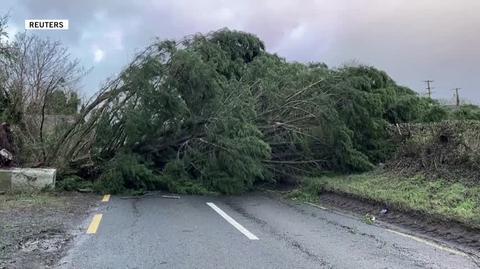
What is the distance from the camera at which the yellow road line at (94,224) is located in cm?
936

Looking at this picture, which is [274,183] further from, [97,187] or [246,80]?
[97,187]

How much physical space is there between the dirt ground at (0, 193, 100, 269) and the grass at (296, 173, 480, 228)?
6119mm

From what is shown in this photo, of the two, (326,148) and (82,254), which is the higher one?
(326,148)

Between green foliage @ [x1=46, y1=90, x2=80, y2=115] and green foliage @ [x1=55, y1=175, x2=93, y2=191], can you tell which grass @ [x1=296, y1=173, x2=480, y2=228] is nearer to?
green foliage @ [x1=55, y1=175, x2=93, y2=191]

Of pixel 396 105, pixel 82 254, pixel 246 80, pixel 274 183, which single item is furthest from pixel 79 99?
pixel 82 254

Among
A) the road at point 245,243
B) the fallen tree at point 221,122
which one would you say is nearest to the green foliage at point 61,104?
the fallen tree at point 221,122

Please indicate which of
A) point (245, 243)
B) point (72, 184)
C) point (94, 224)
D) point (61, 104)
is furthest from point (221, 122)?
point (245, 243)

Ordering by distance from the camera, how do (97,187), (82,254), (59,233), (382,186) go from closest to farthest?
(82,254), (59,233), (382,186), (97,187)

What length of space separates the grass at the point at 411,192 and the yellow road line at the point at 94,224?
5.89 meters

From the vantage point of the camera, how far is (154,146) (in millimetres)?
16531

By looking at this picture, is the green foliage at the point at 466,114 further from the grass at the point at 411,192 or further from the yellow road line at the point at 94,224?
the yellow road line at the point at 94,224

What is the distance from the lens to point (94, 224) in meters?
10.1

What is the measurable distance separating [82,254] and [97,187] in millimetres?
8218

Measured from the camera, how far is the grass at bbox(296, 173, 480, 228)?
10.2 metres
